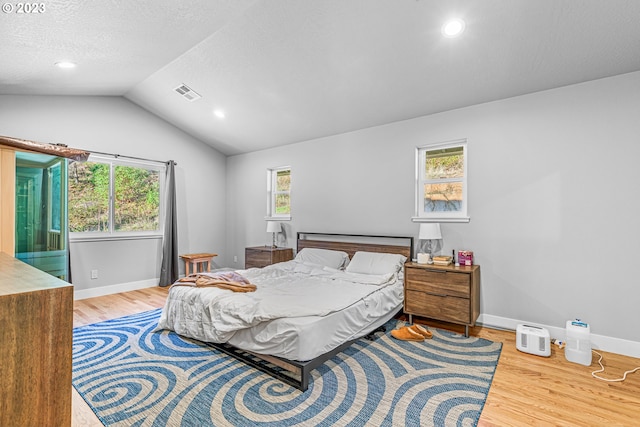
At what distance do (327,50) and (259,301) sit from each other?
244 centimetres

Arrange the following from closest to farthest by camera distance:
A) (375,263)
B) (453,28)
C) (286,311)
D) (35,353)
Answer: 1. (35,353)
2. (286,311)
3. (453,28)
4. (375,263)

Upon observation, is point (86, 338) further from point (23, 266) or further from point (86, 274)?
point (23, 266)

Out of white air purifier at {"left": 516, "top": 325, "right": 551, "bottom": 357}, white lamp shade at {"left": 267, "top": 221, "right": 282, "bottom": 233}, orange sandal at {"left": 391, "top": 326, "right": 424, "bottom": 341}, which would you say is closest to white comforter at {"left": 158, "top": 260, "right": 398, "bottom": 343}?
orange sandal at {"left": 391, "top": 326, "right": 424, "bottom": 341}

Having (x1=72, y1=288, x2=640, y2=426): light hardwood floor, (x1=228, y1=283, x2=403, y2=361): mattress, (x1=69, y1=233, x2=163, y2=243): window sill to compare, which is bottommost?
(x1=72, y1=288, x2=640, y2=426): light hardwood floor

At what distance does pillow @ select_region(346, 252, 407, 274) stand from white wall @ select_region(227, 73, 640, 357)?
0.40 metres

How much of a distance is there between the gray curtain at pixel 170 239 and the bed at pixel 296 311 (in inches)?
86.3

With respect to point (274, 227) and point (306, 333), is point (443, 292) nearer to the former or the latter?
point (306, 333)

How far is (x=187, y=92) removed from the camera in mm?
4371

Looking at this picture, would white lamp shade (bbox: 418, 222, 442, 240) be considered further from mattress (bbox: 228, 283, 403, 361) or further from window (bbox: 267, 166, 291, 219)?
window (bbox: 267, 166, 291, 219)

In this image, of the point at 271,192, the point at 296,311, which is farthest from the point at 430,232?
the point at 271,192

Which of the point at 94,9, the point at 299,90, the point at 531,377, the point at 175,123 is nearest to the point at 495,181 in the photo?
the point at 531,377

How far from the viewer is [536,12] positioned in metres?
2.37

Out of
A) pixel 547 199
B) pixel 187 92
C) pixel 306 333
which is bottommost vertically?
pixel 306 333

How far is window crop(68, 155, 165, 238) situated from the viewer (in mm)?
4625
